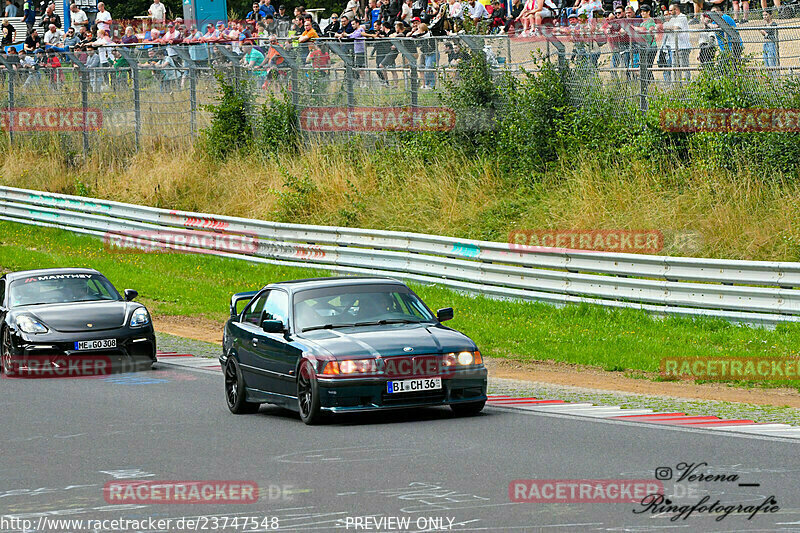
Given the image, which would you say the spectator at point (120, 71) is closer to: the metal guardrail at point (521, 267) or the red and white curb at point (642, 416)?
the metal guardrail at point (521, 267)

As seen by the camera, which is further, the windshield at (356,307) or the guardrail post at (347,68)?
the guardrail post at (347,68)

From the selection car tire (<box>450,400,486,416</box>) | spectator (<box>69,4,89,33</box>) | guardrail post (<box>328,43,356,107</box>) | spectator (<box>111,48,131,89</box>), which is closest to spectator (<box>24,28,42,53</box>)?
spectator (<box>69,4,89,33</box>)

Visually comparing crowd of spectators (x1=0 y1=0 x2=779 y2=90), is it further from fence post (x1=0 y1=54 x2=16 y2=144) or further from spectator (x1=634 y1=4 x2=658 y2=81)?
fence post (x1=0 y1=54 x2=16 y2=144)

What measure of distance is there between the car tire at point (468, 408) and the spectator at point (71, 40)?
29655 millimetres

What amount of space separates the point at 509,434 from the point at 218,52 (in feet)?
77.2

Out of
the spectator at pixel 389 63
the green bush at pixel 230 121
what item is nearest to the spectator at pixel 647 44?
the spectator at pixel 389 63

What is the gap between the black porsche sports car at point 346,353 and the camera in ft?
36.8

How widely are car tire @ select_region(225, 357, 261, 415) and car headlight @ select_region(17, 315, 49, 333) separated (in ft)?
14.4

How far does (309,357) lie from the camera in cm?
1140

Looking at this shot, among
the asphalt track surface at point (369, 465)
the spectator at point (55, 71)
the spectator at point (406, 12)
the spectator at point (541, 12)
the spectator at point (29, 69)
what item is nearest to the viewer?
the asphalt track surface at point (369, 465)

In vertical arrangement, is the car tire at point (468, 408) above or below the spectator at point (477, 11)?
below

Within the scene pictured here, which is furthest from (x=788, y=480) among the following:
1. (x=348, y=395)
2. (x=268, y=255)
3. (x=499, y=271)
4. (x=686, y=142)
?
(x=268, y=255)

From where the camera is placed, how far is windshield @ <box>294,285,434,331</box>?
39.9 feet

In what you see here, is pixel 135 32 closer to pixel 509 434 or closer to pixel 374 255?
pixel 374 255
